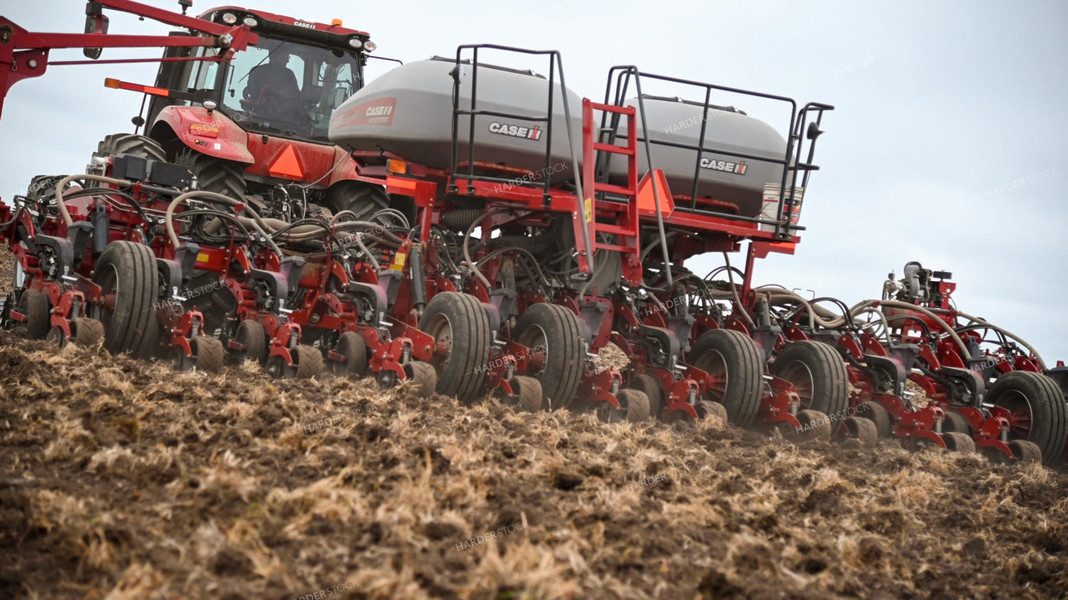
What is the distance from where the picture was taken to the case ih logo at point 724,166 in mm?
7750

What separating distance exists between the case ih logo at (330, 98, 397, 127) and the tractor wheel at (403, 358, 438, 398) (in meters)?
1.89

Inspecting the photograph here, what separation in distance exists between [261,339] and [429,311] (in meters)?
1.37

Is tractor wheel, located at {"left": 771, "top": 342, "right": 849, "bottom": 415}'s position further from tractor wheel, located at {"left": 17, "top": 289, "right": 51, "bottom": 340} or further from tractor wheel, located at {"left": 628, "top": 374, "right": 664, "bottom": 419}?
tractor wheel, located at {"left": 17, "top": 289, "right": 51, "bottom": 340}

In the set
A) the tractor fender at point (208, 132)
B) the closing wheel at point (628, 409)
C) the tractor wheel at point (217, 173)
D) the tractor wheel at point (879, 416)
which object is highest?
the tractor fender at point (208, 132)

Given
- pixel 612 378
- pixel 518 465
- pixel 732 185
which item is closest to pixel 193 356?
pixel 612 378

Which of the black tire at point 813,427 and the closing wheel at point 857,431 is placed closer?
the black tire at point 813,427

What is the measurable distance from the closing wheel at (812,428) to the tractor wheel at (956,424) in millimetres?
1559

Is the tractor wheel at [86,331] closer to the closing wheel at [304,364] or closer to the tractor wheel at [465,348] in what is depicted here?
the closing wheel at [304,364]

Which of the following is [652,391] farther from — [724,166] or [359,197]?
[359,197]

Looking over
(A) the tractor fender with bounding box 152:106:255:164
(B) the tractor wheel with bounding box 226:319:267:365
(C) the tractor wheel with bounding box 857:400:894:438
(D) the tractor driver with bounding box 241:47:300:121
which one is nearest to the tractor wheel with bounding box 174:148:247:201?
(A) the tractor fender with bounding box 152:106:255:164

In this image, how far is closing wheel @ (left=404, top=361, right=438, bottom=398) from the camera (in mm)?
6477

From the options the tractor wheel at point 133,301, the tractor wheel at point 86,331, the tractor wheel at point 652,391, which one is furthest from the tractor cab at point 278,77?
the tractor wheel at point 652,391

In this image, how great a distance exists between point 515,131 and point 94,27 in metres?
3.35

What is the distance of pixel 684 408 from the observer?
729 cm
